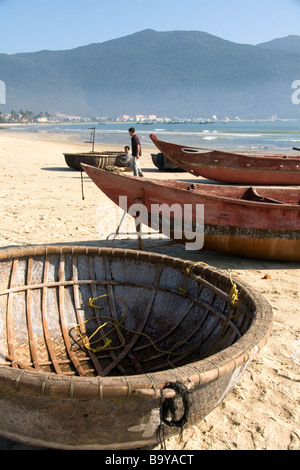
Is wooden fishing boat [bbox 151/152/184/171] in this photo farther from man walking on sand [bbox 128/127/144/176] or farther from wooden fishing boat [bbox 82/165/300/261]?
wooden fishing boat [bbox 82/165/300/261]

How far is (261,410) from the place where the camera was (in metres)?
2.89

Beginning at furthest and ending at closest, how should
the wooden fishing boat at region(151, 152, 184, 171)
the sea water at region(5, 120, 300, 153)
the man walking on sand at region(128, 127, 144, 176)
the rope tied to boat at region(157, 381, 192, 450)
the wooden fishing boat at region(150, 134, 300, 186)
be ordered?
the sea water at region(5, 120, 300, 153)
the wooden fishing boat at region(151, 152, 184, 171)
the wooden fishing boat at region(150, 134, 300, 186)
the man walking on sand at region(128, 127, 144, 176)
the rope tied to boat at region(157, 381, 192, 450)

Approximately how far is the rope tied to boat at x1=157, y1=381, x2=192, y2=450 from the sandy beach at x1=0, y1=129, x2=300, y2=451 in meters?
0.53

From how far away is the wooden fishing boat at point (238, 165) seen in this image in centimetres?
1252

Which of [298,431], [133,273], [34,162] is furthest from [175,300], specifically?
[34,162]

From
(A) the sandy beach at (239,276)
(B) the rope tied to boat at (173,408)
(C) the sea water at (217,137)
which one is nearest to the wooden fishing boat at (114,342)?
(B) the rope tied to boat at (173,408)

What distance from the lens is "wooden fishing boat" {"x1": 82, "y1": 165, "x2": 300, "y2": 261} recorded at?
5621 mm

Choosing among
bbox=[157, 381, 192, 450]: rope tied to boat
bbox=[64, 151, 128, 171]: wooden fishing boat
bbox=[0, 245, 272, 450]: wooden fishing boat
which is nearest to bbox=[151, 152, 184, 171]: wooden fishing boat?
bbox=[64, 151, 128, 171]: wooden fishing boat

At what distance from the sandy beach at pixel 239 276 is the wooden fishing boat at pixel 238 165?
292 centimetres

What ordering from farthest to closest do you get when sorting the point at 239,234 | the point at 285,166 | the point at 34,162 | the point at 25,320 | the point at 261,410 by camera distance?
the point at 34,162 < the point at 285,166 < the point at 239,234 < the point at 25,320 < the point at 261,410

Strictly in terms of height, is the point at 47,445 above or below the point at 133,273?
below

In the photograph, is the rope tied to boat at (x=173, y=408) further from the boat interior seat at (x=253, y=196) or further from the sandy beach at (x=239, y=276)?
the boat interior seat at (x=253, y=196)
